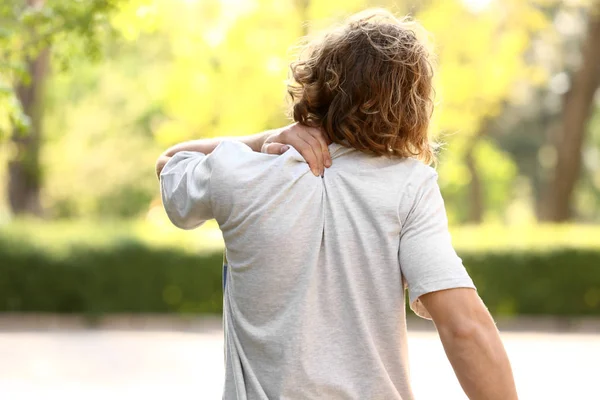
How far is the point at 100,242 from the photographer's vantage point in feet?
47.2

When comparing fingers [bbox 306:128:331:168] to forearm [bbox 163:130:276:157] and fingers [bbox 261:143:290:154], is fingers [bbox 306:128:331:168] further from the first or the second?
forearm [bbox 163:130:276:157]

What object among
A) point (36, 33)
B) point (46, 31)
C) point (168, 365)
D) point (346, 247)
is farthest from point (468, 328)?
point (168, 365)

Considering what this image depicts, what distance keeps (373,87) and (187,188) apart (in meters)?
0.44

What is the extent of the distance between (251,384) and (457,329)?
434 millimetres

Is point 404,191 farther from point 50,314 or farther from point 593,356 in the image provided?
point 50,314

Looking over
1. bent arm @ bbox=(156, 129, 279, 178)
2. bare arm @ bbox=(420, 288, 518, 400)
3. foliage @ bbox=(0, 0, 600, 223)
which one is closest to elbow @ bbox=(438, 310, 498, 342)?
bare arm @ bbox=(420, 288, 518, 400)

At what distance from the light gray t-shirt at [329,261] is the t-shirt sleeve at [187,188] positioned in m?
0.02

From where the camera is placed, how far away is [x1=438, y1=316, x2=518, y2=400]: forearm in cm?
178

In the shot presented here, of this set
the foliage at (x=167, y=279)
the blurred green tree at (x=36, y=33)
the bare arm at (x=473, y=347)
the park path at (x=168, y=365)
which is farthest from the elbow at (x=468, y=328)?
the foliage at (x=167, y=279)

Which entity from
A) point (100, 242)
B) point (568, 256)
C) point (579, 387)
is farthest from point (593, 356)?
point (100, 242)

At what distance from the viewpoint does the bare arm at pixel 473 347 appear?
1.79 m

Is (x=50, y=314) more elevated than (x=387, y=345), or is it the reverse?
(x=387, y=345)

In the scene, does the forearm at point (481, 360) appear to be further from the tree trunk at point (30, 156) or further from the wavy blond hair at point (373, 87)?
the tree trunk at point (30, 156)

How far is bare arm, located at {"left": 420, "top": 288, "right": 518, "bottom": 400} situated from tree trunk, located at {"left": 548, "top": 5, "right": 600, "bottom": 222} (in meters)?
18.3
